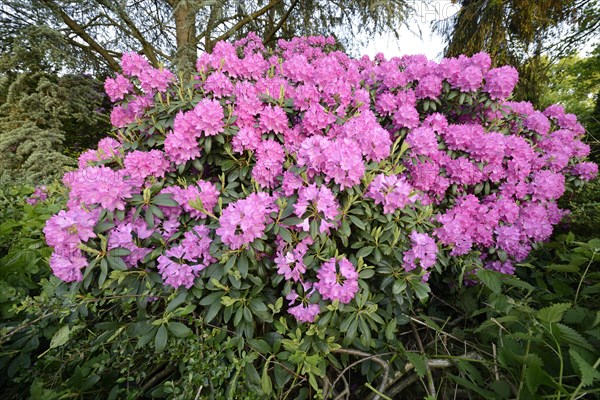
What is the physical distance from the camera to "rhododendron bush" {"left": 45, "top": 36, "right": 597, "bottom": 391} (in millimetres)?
1274

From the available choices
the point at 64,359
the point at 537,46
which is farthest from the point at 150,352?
the point at 537,46

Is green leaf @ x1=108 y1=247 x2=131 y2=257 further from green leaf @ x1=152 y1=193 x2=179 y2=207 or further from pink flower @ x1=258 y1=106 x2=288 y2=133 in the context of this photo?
pink flower @ x1=258 y1=106 x2=288 y2=133

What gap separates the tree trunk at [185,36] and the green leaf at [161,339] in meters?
4.44

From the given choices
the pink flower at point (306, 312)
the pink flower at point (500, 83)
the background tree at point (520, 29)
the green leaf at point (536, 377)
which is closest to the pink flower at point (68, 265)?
the pink flower at point (306, 312)

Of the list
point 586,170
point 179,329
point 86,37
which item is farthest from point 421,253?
point 86,37

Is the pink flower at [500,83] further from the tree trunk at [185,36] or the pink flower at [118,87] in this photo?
the tree trunk at [185,36]

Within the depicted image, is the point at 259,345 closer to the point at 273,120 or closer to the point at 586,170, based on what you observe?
the point at 273,120

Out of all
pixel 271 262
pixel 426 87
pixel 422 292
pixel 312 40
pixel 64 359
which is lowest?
pixel 64 359

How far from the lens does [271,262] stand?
138 cm

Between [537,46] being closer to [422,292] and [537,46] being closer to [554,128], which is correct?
[554,128]

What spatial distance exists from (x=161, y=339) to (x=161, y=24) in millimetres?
6160

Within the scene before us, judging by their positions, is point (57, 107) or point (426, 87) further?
point (57, 107)

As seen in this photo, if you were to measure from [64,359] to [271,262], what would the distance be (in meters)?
1.01

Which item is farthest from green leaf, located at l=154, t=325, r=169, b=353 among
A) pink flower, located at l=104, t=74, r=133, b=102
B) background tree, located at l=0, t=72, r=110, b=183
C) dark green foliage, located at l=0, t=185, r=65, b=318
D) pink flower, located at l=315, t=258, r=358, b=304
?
background tree, located at l=0, t=72, r=110, b=183
